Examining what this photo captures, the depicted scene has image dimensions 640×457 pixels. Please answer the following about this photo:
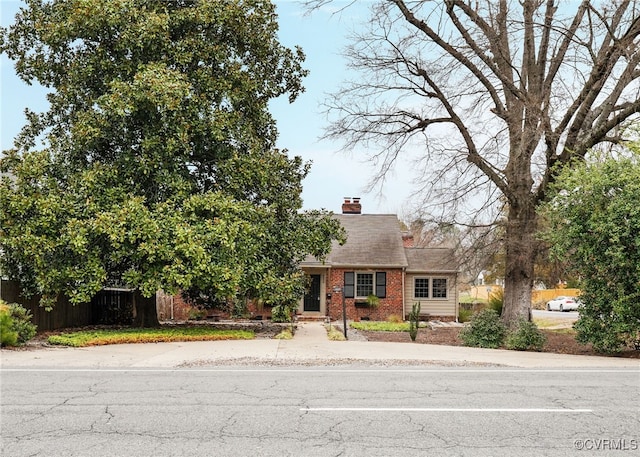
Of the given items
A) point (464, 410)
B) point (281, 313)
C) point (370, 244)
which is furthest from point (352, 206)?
point (464, 410)

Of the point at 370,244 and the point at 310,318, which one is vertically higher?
the point at 370,244

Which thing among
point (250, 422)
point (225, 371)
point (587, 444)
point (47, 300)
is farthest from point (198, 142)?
point (587, 444)

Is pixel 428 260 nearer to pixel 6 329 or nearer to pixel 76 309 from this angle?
pixel 76 309

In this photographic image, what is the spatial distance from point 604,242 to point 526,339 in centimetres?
322

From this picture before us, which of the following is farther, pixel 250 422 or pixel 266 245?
pixel 266 245

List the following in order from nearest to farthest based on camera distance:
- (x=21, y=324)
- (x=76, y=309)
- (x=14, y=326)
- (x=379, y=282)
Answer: (x=14, y=326) → (x=21, y=324) → (x=76, y=309) → (x=379, y=282)

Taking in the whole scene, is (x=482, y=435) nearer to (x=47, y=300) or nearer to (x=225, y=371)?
(x=225, y=371)

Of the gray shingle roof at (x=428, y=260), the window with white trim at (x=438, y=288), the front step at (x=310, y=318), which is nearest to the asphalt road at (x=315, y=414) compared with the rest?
the front step at (x=310, y=318)

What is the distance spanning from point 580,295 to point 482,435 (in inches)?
411

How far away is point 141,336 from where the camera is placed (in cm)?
1698

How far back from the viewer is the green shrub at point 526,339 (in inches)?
635

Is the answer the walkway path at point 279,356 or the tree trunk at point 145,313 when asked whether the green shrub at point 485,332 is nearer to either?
the walkway path at point 279,356

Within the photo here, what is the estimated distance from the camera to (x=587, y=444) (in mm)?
6062

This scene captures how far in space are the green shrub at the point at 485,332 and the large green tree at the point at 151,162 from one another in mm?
5400
